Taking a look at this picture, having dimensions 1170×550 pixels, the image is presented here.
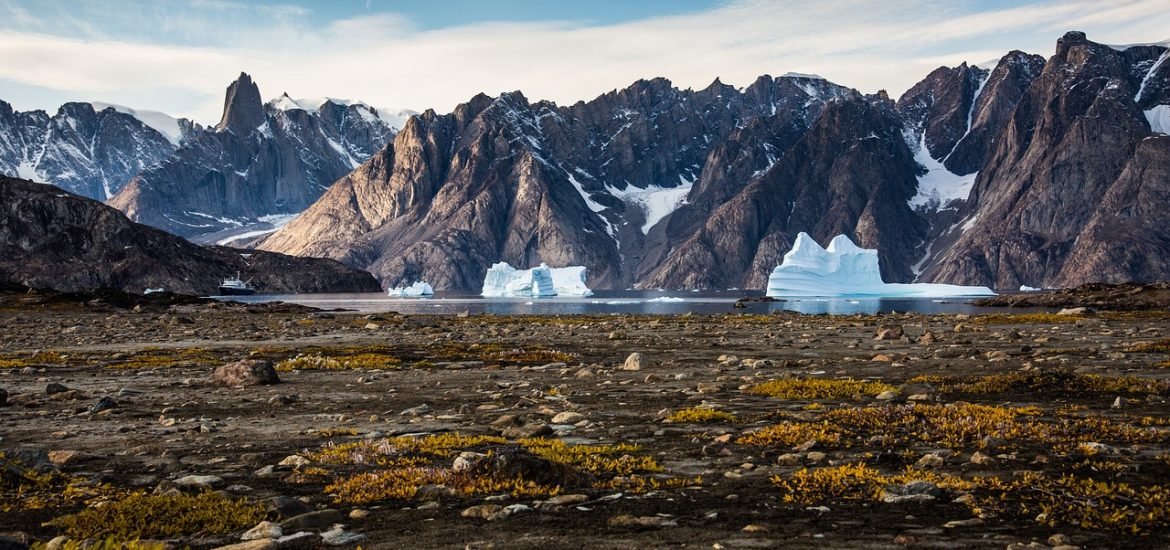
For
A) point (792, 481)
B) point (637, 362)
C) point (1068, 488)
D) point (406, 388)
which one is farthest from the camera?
point (637, 362)

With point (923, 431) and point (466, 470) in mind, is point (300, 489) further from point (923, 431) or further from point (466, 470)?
point (923, 431)

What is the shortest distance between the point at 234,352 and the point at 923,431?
101 ft

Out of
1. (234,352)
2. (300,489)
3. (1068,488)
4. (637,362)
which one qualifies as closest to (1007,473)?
(1068,488)

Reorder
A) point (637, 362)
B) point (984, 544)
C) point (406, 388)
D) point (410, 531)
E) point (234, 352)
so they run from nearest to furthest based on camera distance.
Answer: point (984, 544) < point (410, 531) < point (406, 388) < point (637, 362) < point (234, 352)

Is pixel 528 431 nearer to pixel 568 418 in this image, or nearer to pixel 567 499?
pixel 568 418

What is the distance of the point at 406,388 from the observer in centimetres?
2255

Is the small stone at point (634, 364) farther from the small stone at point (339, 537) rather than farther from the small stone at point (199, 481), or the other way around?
the small stone at point (339, 537)

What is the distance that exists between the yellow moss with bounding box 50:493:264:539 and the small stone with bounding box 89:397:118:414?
29.5ft

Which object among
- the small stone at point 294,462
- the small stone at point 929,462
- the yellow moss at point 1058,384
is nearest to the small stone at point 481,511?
the small stone at point 294,462

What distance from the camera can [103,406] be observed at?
17656 millimetres

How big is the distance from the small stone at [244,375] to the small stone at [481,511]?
50.6ft

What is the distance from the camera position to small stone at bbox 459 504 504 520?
9031 mm

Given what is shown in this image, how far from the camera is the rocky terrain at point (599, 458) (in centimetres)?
844

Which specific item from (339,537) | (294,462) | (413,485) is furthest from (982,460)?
(294,462)
